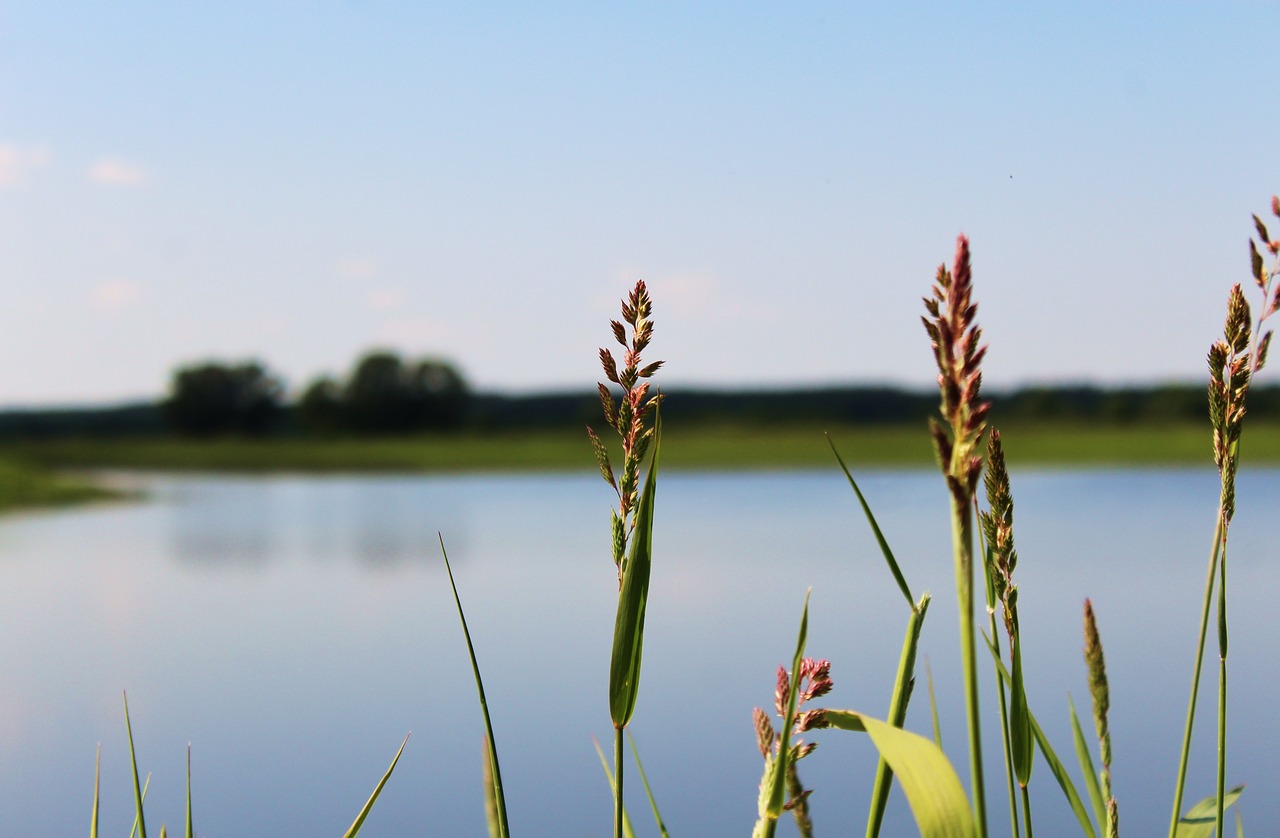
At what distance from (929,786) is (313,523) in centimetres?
2323

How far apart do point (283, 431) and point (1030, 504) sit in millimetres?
25240

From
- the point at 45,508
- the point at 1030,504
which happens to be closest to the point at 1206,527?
the point at 1030,504

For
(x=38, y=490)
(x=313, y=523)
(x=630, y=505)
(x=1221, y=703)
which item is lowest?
(x=313, y=523)

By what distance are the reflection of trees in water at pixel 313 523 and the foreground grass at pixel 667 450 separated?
305cm

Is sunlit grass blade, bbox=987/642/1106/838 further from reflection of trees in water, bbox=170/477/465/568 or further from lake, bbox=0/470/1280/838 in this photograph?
reflection of trees in water, bbox=170/477/465/568

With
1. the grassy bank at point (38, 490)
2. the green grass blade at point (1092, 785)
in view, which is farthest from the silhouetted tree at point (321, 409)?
the green grass blade at point (1092, 785)

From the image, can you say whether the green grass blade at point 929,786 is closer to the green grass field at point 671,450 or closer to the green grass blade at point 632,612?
the green grass blade at point 632,612

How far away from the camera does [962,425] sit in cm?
50

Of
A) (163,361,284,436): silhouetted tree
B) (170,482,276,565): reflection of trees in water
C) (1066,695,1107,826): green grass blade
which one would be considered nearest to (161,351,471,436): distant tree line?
(163,361,284,436): silhouetted tree

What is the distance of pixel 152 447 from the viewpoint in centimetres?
3716

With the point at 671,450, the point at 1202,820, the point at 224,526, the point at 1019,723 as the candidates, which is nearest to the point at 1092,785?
the point at 1202,820

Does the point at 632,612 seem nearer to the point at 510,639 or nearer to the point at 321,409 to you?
the point at 510,639

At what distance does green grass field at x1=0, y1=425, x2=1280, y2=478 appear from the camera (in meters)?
32.5

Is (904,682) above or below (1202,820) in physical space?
above
